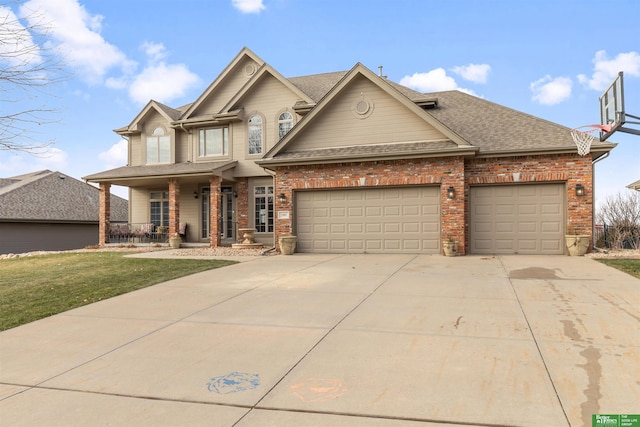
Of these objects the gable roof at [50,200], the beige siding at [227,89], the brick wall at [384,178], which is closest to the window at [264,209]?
the brick wall at [384,178]

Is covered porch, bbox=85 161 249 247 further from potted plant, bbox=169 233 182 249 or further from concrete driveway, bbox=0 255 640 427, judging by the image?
concrete driveway, bbox=0 255 640 427

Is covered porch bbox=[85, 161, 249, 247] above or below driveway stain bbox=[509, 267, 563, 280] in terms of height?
above

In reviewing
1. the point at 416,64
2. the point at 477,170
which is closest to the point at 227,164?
the point at 416,64

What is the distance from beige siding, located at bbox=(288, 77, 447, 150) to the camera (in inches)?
579

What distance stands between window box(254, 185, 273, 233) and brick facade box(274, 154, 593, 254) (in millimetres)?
5299

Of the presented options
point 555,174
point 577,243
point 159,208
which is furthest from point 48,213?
point 577,243

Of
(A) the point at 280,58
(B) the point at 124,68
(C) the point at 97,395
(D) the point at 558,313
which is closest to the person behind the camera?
(C) the point at 97,395

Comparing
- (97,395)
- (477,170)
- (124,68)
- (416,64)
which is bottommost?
(97,395)

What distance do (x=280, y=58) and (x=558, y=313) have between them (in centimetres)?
1799

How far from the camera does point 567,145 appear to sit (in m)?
13.2

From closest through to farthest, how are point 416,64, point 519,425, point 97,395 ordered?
point 519,425 → point 97,395 → point 416,64

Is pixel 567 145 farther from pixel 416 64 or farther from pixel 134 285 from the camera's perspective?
pixel 134 285

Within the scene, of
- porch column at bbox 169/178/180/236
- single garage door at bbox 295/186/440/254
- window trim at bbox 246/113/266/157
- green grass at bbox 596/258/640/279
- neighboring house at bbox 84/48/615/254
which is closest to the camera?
green grass at bbox 596/258/640/279

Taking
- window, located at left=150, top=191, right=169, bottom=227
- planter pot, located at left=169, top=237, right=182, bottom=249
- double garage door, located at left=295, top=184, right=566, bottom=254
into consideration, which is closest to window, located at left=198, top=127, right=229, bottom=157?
window, located at left=150, top=191, right=169, bottom=227
